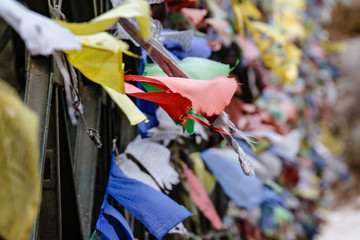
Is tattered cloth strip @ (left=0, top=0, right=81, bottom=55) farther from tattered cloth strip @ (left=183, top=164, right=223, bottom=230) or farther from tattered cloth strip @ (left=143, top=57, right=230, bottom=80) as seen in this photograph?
tattered cloth strip @ (left=183, top=164, right=223, bottom=230)

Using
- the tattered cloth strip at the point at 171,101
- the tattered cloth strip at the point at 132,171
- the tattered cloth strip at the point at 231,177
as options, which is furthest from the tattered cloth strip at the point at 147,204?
the tattered cloth strip at the point at 231,177

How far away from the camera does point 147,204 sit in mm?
576

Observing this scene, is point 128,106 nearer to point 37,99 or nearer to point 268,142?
point 37,99

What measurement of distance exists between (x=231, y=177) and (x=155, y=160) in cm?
28

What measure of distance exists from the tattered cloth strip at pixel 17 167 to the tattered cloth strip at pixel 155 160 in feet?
1.21

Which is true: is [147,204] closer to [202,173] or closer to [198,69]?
[198,69]

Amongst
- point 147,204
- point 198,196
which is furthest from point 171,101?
point 198,196

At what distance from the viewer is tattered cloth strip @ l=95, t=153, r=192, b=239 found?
0.56 metres

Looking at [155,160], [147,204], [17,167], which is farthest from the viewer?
[155,160]

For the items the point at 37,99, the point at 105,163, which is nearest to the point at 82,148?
the point at 105,163

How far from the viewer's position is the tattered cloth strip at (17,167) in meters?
0.28

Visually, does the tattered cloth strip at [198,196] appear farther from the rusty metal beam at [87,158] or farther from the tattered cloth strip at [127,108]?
the tattered cloth strip at [127,108]

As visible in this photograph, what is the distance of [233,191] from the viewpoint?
37.4 inches

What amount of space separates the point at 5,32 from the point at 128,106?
1.40 feet
